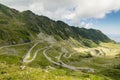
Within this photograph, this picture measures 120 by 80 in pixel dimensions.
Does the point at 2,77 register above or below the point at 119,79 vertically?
above

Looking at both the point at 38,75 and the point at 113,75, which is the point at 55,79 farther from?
the point at 113,75

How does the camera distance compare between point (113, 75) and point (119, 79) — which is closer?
point (119, 79)

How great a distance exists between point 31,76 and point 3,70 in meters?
9.93

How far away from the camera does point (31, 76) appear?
30969 mm

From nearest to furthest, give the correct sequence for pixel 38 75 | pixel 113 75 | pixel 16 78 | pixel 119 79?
1. pixel 16 78
2. pixel 38 75
3. pixel 119 79
4. pixel 113 75

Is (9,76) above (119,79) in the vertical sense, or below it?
above

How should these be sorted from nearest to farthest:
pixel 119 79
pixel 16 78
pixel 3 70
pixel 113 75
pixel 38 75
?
1. pixel 16 78
2. pixel 38 75
3. pixel 3 70
4. pixel 119 79
5. pixel 113 75

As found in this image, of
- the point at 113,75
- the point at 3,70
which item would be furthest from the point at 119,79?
the point at 3,70

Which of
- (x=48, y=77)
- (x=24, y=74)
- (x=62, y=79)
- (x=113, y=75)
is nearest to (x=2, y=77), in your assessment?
(x=24, y=74)

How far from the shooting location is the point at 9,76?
3158cm

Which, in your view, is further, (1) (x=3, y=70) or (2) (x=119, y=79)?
(2) (x=119, y=79)

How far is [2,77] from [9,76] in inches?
39.3

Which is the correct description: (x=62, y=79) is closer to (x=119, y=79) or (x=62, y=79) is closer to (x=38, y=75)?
(x=38, y=75)

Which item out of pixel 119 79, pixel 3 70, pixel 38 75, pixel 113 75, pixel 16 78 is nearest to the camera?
pixel 16 78
